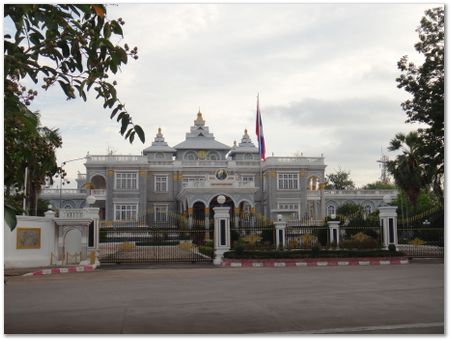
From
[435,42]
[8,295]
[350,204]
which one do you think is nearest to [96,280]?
[8,295]

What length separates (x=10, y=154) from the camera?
602cm

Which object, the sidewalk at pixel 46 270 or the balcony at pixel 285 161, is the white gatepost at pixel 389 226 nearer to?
the sidewalk at pixel 46 270

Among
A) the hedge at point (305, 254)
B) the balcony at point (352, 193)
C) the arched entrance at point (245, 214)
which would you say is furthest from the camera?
the balcony at point (352, 193)

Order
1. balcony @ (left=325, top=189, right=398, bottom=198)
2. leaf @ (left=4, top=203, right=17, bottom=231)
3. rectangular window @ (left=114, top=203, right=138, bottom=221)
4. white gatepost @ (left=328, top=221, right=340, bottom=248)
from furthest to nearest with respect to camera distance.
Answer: balcony @ (left=325, top=189, right=398, bottom=198)
rectangular window @ (left=114, top=203, right=138, bottom=221)
white gatepost @ (left=328, top=221, right=340, bottom=248)
leaf @ (left=4, top=203, right=17, bottom=231)

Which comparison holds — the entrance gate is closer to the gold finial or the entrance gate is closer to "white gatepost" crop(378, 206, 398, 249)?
"white gatepost" crop(378, 206, 398, 249)

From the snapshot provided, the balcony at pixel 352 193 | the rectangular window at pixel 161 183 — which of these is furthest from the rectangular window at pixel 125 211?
the balcony at pixel 352 193

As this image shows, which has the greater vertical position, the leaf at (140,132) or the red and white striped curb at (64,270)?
the leaf at (140,132)

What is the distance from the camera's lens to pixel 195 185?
45.5 m

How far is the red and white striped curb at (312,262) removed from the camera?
21.0 metres

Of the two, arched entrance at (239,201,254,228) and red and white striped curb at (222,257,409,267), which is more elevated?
arched entrance at (239,201,254,228)

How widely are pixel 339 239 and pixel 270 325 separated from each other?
17.8 m

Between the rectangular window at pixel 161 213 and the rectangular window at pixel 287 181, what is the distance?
10203 mm

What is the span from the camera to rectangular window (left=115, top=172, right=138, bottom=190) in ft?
159

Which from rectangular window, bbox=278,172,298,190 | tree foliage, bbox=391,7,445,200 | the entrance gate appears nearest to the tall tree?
tree foliage, bbox=391,7,445,200
